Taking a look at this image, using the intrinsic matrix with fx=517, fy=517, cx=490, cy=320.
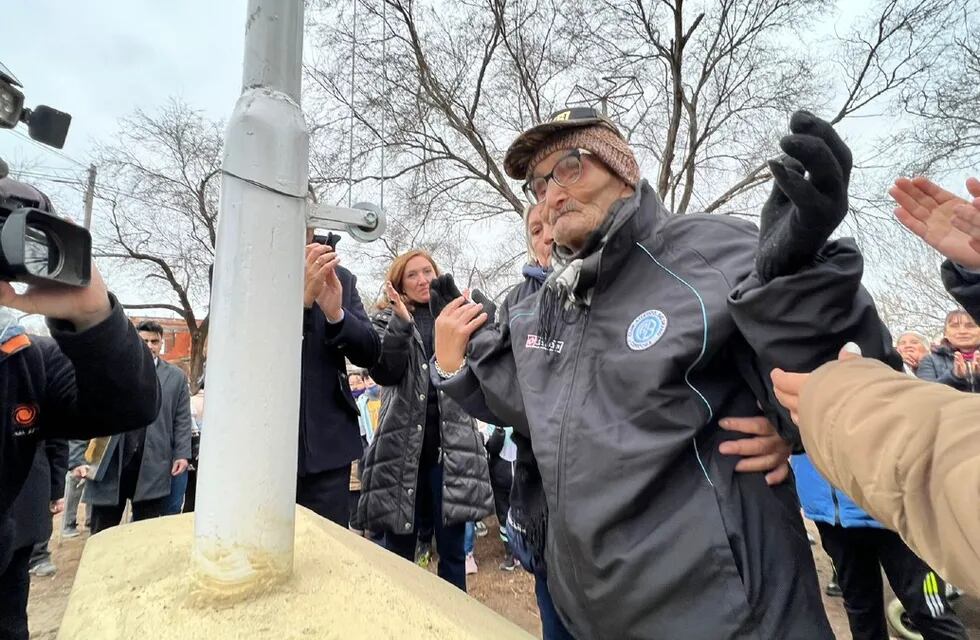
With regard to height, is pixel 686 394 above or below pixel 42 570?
above

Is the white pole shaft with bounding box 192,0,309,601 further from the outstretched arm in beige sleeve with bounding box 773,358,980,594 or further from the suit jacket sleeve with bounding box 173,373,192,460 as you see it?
the suit jacket sleeve with bounding box 173,373,192,460

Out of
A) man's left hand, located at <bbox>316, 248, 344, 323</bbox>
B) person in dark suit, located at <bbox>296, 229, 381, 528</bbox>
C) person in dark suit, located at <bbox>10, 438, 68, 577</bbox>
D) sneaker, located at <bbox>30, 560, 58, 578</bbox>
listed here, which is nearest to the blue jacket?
person in dark suit, located at <bbox>296, 229, 381, 528</bbox>

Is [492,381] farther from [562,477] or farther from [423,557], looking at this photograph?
[423,557]

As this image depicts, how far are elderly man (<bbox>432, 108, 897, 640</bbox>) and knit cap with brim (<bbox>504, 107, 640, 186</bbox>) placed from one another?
0.66ft

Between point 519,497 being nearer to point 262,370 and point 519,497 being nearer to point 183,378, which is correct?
point 262,370

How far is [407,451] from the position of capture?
2.77 meters

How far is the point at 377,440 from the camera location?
2.81 m

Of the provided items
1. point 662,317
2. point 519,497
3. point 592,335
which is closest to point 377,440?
point 519,497

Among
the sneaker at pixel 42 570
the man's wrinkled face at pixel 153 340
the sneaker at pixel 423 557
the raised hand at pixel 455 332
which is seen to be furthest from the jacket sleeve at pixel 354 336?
the sneaker at pixel 42 570

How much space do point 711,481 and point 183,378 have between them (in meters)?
4.92

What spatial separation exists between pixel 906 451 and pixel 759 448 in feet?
1.41

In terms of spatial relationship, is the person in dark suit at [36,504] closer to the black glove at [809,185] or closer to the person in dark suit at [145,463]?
the person in dark suit at [145,463]

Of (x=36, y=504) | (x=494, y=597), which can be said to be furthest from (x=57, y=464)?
(x=494, y=597)

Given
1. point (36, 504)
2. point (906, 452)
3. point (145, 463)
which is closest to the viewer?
point (906, 452)
